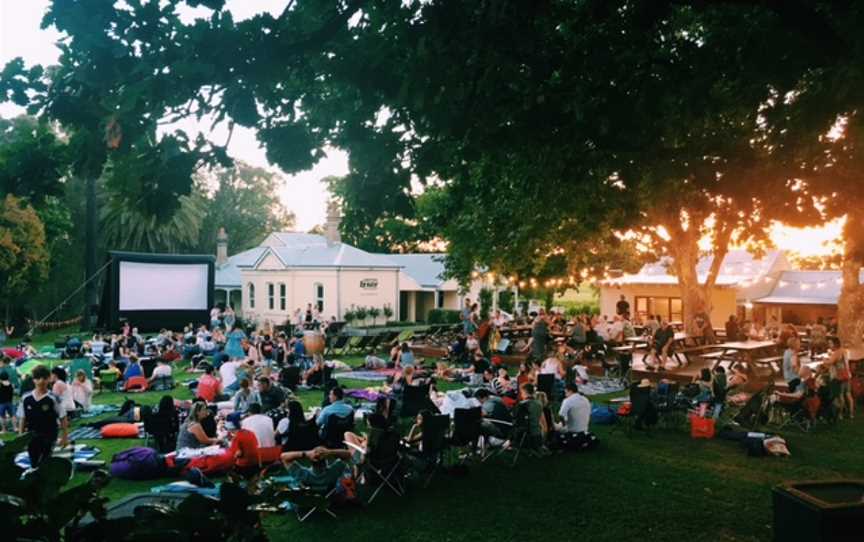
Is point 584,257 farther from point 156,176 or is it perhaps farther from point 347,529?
point 156,176

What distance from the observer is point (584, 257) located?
26.4 metres

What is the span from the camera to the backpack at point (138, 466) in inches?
385

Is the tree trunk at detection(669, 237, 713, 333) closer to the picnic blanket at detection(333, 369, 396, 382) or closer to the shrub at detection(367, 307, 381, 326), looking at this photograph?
the picnic blanket at detection(333, 369, 396, 382)

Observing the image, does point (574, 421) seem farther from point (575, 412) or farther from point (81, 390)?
point (81, 390)

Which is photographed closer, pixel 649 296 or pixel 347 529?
pixel 347 529

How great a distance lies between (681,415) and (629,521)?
695 cm

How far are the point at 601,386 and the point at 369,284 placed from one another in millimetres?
23574

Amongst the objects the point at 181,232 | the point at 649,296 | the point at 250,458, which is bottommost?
the point at 250,458

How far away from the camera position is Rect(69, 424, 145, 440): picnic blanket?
1248cm

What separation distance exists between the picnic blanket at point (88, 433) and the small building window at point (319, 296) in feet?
84.2

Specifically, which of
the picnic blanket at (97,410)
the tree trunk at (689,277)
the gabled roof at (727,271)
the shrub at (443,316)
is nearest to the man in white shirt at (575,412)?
the picnic blanket at (97,410)

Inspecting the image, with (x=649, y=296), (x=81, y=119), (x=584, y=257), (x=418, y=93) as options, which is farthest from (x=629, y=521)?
(x=649, y=296)

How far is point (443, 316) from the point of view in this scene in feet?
143

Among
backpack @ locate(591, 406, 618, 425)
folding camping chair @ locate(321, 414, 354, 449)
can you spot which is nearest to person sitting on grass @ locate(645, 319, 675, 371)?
backpack @ locate(591, 406, 618, 425)
